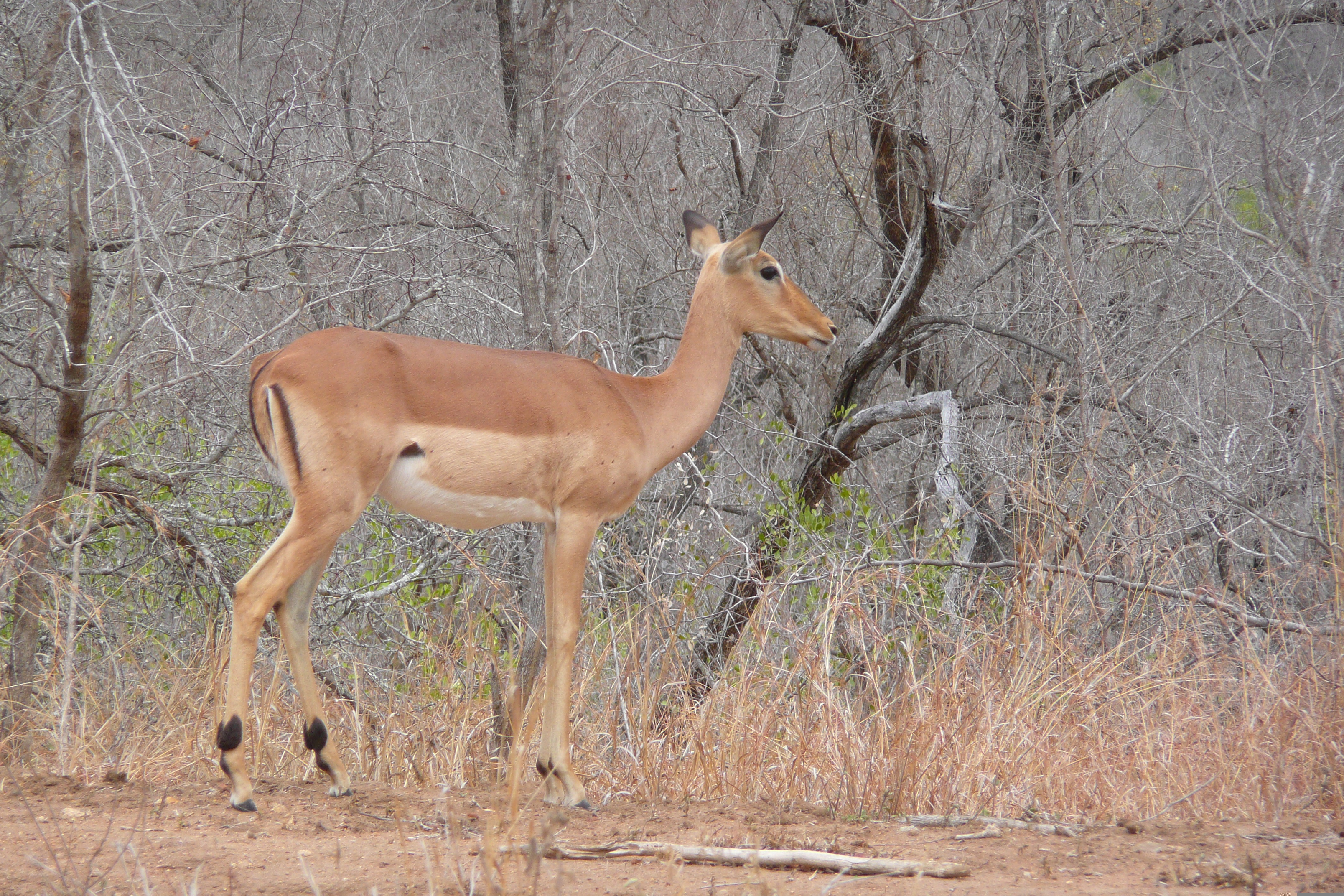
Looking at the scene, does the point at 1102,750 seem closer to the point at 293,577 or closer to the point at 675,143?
the point at 293,577

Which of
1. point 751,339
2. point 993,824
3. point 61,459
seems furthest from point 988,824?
point 751,339

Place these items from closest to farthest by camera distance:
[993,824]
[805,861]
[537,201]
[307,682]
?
[805,861] → [993,824] → [307,682] → [537,201]

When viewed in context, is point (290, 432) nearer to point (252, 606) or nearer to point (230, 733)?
point (252, 606)

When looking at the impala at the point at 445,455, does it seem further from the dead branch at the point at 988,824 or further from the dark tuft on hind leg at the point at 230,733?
the dead branch at the point at 988,824

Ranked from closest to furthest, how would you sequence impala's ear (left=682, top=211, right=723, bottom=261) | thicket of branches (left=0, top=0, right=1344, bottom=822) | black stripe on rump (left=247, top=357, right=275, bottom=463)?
black stripe on rump (left=247, top=357, right=275, bottom=463) → impala's ear (left=682, top=211, right=723, bottom=261) → thicket of branches (left=0, top=0, right=1344, bottom=822)

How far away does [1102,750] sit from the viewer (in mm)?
5008

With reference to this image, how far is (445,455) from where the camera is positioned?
4.64m

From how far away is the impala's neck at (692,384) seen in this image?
525 cm

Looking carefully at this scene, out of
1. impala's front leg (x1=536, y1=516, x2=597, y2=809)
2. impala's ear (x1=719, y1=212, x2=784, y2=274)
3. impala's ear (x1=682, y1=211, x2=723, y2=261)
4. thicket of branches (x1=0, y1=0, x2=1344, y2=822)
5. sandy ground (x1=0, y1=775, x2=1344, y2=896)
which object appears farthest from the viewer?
Result: thicket of branches (x1=0, y1=0, x2=1344, y2=822)

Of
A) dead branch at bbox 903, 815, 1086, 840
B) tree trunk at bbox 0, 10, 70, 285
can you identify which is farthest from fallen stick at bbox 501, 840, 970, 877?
tree trunk at bbox 0, 10, 70, 285

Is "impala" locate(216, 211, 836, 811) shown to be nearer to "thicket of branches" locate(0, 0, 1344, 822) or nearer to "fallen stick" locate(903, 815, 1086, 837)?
"thicket of branches" locate(0, 0, 1344, 822)

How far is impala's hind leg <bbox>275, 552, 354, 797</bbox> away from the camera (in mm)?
4699

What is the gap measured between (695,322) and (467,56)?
514 cm

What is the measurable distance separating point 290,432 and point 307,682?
1.02m
